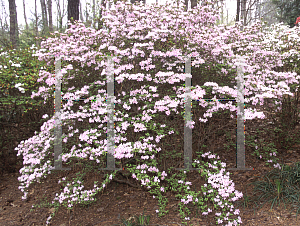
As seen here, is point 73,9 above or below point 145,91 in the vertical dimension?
above

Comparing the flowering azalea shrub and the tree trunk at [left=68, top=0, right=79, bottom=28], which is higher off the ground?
the tree trunk at [left=68, top=0, right=79, bottom=28]

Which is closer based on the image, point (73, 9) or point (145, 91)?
point (145, 91)

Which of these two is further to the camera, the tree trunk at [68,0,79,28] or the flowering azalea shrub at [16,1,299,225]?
the tree trunk at [68,0,79,28]

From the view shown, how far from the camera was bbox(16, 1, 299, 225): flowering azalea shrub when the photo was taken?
10.2 ft

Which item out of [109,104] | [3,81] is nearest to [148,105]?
[109,104]

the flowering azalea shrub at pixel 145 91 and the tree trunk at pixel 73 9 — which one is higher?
the tree trunk at pixel 73 9

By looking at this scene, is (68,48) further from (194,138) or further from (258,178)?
(258,178)

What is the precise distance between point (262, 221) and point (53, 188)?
357 centimetres

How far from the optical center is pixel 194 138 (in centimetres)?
368

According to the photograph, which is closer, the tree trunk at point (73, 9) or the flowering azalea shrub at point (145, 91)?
the flowering azalea shrub at point (145, 91)

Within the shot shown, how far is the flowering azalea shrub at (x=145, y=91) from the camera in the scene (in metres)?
3.11

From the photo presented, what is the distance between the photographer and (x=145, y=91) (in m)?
3.28

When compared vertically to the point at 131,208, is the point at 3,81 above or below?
above

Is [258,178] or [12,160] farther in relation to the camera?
[12,160]
